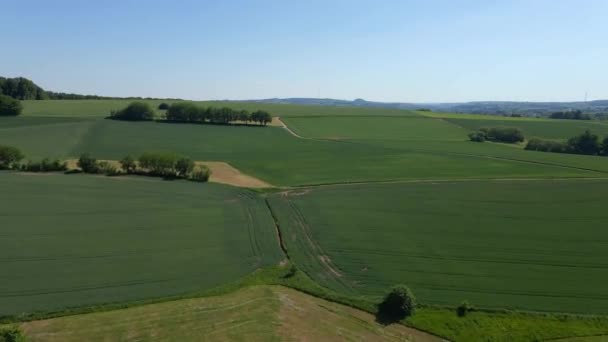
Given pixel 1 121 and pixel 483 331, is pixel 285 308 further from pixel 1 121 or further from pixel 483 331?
pixel 1 121

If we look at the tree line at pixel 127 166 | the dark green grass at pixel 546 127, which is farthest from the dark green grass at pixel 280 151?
the dark green grass at pixel 546 127

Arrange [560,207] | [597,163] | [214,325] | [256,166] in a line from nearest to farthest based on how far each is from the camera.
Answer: [214,325]
[560,207]
[256,166]
[597,163]

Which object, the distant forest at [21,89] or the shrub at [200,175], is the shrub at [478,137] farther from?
the distant forest at [21,89]

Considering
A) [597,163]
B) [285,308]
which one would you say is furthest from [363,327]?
[597,163]

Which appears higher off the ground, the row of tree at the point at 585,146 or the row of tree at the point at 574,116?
the row of tree at the point at 574,116

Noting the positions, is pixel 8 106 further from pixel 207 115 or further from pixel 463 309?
pixel 463 309
